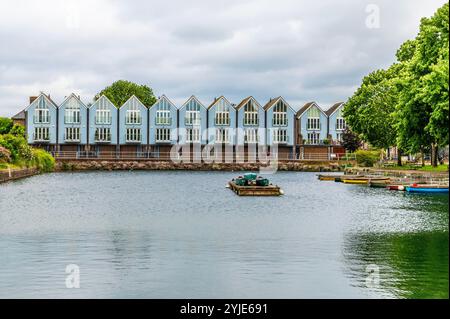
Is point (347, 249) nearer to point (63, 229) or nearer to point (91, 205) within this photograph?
point (63, 229)

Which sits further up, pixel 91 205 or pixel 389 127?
pixel 389 127

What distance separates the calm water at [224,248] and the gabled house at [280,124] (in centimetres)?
7400

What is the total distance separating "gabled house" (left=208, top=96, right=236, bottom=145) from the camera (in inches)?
4744

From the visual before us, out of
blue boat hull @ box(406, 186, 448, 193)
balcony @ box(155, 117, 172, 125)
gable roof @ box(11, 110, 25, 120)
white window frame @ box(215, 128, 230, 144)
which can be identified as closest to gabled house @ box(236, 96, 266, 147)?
white window frame @ box(215, 128, 230, 144)

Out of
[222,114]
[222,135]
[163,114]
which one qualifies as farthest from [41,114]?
[222,135]

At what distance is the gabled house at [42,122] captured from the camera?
117 m

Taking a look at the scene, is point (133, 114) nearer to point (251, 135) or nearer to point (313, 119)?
point (251, 135)

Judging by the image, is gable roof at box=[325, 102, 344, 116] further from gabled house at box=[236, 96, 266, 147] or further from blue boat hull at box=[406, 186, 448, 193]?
blue boat hull at box=[406, 186, 448, 193]

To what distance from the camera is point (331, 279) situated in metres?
20.1

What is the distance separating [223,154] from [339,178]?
154 feet

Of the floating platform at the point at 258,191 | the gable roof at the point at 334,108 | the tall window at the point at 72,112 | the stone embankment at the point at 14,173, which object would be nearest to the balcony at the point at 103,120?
the tall window at the point at 72,112
